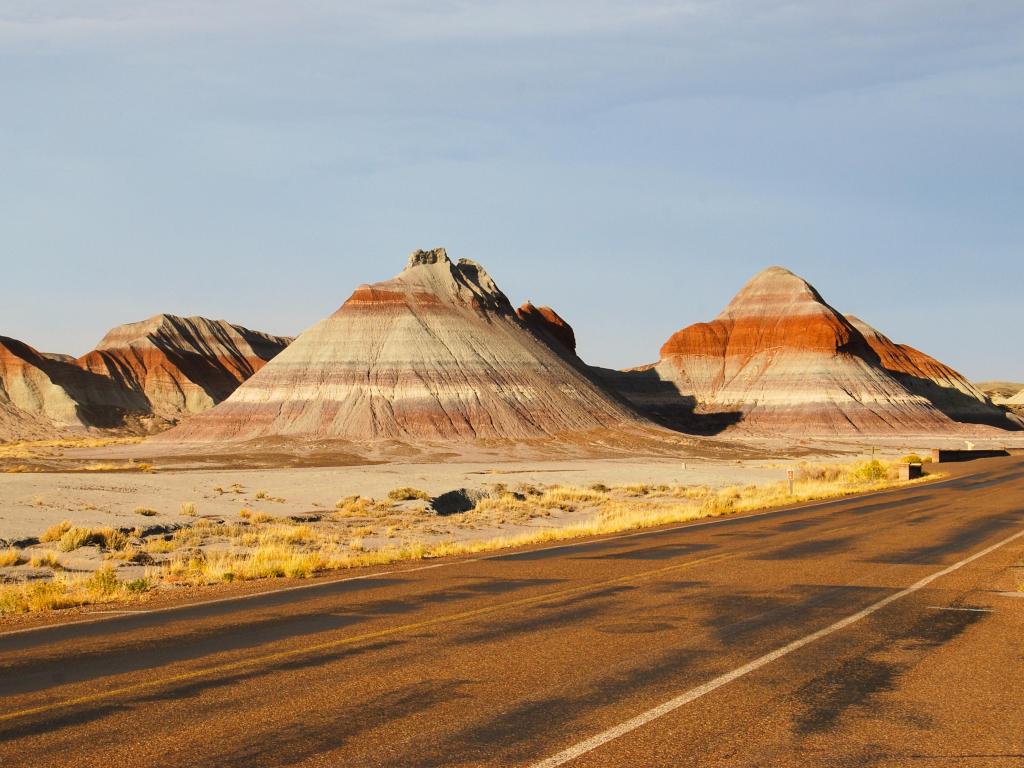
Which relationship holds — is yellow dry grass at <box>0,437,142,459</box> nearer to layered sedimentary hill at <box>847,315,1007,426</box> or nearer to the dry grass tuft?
the dry grass tuft

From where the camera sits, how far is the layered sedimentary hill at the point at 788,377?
11975cm

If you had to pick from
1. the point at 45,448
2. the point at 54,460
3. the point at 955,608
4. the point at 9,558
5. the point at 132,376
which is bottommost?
the point at 9,558

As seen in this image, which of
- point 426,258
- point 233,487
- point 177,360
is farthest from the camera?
point 177,360

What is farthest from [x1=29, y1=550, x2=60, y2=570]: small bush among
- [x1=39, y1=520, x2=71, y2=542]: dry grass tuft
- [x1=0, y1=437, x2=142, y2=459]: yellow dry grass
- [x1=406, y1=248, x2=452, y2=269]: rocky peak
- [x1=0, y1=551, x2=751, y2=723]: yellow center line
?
[x1=406, y1=248, x2=452, y2=269]: rocky peak

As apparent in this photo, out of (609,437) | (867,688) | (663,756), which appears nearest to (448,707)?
(663,756)

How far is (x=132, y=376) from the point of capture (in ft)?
509

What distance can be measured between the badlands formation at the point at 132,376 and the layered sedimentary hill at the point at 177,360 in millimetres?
148

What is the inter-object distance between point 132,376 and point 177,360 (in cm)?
726

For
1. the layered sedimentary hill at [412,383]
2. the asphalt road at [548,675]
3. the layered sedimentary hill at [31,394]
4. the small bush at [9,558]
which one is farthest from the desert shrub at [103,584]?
the layered sedimentary hill at [31,394]

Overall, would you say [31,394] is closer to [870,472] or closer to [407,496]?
[407,496]

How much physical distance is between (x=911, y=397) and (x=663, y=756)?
5005 inches

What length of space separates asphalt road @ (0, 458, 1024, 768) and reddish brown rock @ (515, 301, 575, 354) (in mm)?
114152

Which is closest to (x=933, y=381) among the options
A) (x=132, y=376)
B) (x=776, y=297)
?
(x=776, y=297)

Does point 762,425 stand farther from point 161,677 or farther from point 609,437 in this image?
point 161,677
